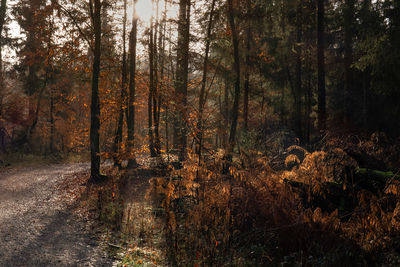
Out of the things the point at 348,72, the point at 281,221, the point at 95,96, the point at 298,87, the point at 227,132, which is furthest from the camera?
the point at 298,87

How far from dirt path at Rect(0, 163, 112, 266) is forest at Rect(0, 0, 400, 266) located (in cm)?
62

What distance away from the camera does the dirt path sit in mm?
5477

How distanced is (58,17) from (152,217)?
1010 centimetres

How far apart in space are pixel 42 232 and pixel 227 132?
868 cm

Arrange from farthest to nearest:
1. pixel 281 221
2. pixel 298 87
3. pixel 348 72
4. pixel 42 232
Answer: pixel 298 87
pixel 348 72
pixel 42 232
pixel 281 221

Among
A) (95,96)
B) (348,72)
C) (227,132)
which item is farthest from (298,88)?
(95,96)

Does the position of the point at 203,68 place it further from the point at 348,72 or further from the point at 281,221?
the point at 281,221

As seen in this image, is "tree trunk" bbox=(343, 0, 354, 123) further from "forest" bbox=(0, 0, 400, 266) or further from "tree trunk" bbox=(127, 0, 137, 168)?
"tree trunk" bbox=(127, 0, 137, 168)

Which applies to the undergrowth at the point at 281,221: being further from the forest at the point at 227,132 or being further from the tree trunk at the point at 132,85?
the tree trunk at the point at 132,85

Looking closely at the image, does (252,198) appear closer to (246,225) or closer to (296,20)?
(246,225)

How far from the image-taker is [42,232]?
22.8ft

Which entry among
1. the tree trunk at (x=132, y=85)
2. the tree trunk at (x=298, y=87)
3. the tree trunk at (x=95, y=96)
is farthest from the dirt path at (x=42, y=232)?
the tree trunk at (x=298, y=87)

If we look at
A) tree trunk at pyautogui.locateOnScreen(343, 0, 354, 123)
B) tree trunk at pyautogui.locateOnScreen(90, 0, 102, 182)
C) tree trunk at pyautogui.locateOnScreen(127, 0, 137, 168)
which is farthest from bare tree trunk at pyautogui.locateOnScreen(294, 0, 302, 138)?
tree trunk at pyautogui.locateOnScreen(90, 0, 102, 182)

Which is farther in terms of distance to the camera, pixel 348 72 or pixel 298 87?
pixel 298 87
